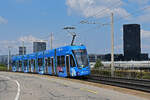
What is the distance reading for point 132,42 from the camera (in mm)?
154125

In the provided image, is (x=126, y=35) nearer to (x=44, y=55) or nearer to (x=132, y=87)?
(x=44, y=55)

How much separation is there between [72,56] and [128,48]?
134 m

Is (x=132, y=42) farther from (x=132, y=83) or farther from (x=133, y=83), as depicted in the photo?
(x=132, y=83)

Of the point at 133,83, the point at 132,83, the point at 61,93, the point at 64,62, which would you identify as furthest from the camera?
the point at 64,62

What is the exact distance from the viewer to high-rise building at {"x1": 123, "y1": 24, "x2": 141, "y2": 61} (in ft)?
483

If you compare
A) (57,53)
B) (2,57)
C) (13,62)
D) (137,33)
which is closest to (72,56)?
(57,53)

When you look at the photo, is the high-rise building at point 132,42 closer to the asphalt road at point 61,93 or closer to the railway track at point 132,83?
the railway track at point 132,83

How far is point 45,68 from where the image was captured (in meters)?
34.7

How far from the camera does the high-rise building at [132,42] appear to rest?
147 m

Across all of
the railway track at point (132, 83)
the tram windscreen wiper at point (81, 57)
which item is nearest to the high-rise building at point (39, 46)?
the tram windscreen wiper at point (81, 57)

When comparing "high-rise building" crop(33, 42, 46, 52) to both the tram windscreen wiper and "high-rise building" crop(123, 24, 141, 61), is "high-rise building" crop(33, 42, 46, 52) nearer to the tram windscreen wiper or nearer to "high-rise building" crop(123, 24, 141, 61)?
the tram windscreen wiper

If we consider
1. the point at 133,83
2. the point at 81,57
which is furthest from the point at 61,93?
the point at 81,57

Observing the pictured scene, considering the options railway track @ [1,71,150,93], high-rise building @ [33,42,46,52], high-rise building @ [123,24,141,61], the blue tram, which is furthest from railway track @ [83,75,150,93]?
high-rise building @ [123,24,141,61]

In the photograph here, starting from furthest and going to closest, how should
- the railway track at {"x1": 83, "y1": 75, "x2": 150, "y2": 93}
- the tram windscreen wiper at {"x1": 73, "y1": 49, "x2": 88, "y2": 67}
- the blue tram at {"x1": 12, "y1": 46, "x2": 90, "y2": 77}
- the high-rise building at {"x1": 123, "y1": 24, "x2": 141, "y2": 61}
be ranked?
the high-rise building at {"x1": 123, "y1": 24, "x2": 141, "y2": 61} → the tram windscreen wiper at {"x1": 73, "y1": 49, "x2": 88, "y2": 67} → the blue tram at {"x1": 12, "y1": 46, "x2": 90, "y2": 77} → the railway track at {"x1": 83, "y1": 75, "x2": 150, "y2": 93}
